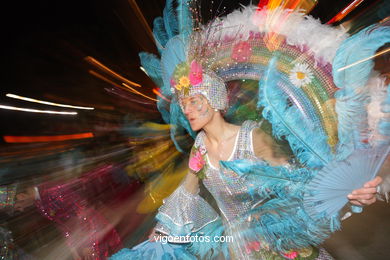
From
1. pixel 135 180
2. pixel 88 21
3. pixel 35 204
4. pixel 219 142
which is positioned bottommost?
pixel 135 180

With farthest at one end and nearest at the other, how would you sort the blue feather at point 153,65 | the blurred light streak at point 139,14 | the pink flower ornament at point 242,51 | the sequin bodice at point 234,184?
the blurred light streak at point 139,14 < the blue feather at point 153,65 < the sequin bodice at point 234,184 < the pink flower ornament at point 242,51

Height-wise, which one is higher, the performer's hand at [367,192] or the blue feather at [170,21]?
the blue feather at [170,21]

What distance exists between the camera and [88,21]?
21.4ft

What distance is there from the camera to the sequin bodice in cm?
176

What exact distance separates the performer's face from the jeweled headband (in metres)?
0.03

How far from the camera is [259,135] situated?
175cm

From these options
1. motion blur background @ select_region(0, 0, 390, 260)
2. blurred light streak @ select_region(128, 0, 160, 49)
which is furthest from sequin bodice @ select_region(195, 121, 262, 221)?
blurred light streak @ select_region(128, 0, 160, 49)

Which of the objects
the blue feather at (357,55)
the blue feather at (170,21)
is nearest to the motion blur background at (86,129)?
the blue feather at (170,21)

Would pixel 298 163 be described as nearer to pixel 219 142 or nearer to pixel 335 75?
pixel 335 75

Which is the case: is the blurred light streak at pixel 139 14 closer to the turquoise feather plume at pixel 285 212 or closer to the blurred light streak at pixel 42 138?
the blurred light streak at pixel 42 138

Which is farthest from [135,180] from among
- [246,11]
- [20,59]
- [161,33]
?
[246,11]

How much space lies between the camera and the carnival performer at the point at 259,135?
1229 millimetres

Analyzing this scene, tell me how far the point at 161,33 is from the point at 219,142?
904mm

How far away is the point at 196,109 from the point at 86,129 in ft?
16.7
